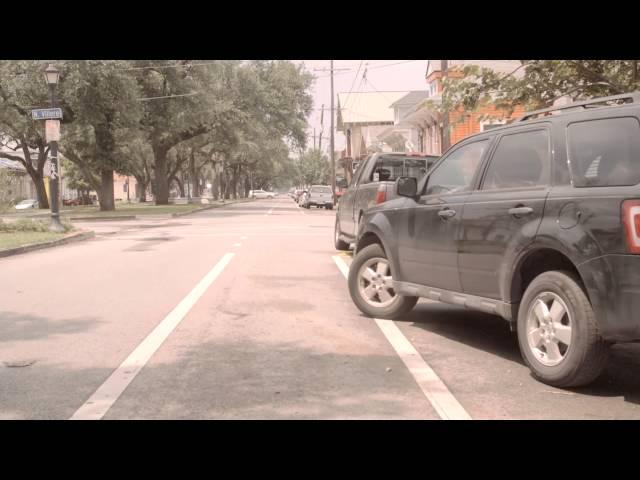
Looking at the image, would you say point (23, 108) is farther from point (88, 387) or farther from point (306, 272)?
point (88, 387)

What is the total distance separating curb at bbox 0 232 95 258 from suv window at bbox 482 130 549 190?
480 inches

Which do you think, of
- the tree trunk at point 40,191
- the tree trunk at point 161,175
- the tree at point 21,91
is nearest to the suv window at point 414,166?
the tree at point 21,91

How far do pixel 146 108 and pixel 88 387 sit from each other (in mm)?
33636

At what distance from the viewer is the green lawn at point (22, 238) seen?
53.7 ft

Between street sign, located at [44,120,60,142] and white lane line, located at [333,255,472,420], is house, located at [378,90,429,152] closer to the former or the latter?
street sign, located at [44,120,60,142]

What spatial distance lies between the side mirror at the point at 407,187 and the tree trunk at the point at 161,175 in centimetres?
4229

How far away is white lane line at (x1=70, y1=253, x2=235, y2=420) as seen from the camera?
462 cm

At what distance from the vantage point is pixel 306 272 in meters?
11.9

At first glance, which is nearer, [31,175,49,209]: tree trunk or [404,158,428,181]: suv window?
[404,158,428,181]: suv window

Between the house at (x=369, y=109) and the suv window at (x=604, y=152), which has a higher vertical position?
the house at (x=369, y=109)

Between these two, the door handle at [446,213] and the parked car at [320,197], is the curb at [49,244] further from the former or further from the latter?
the parked car at [320,197]

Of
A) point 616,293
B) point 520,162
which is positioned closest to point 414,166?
point 520,162

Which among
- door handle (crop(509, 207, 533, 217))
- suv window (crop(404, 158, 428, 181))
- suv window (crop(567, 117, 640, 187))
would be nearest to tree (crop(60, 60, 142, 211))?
suv window (crop(404, 158, 428, 181))
